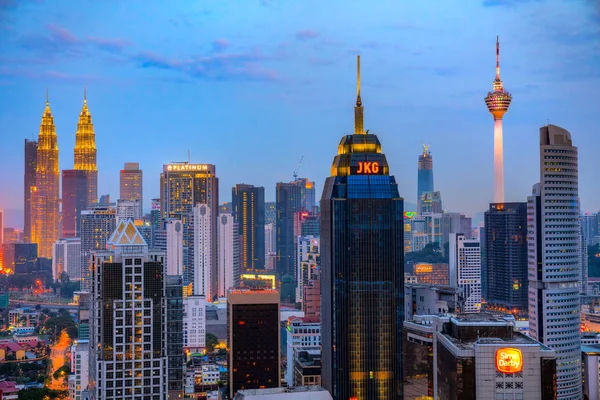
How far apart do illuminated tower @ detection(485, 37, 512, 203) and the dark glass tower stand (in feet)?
82.4

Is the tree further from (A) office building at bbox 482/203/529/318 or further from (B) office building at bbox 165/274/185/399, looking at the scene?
(B) office building at bbox 165/274/185/399

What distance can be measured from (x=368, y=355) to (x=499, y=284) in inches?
940

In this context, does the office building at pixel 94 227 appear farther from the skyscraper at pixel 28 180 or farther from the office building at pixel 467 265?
the office building at pixel 467 265

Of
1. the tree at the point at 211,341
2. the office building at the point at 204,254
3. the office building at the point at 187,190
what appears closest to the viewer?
the tree at the point at 211,341

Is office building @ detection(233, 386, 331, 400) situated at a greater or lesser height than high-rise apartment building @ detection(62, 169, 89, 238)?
lesser

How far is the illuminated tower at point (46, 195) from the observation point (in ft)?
250

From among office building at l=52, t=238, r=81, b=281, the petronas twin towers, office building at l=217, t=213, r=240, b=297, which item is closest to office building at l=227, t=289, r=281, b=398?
office building at l=217, t=213, r=240, b=297

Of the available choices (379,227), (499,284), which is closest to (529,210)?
(379,227)

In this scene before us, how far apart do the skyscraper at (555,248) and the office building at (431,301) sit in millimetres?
2864

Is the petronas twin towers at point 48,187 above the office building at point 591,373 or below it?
above

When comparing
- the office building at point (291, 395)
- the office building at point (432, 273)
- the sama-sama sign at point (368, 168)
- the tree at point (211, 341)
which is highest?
the sama-sama sign at point (368, 168)

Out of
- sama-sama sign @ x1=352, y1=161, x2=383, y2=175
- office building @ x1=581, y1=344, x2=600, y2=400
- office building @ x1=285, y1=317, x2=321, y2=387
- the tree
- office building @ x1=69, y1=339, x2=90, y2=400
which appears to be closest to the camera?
sama-sama sign @ x1=352, y1=161, x2=383, y2=175

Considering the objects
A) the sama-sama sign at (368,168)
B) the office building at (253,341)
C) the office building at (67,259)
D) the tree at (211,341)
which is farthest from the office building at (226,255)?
the sama-sama sign at (368,168)

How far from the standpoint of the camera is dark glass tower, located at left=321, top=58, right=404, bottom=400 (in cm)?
2436
